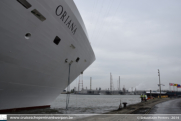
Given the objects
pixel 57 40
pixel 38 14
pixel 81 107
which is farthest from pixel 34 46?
pixel 81 107

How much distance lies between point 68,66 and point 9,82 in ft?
15.0

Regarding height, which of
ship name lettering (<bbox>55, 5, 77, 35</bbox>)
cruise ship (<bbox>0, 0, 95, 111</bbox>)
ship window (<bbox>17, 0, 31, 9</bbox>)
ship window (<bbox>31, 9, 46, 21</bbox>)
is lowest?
cruise ship (<bbox>0, 0, 95, 111</bbox>)

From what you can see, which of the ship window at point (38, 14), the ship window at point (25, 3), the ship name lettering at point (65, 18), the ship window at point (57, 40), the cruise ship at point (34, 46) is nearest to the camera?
the ship window at point (25, 3)

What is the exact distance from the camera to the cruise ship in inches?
231

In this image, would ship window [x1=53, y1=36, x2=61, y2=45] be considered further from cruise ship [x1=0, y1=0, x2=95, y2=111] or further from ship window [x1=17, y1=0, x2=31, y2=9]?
ship window [x1=17, y1=0, x2=31, y2=9]

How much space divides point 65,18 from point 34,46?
231 cm

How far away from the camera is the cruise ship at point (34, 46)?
231 inches

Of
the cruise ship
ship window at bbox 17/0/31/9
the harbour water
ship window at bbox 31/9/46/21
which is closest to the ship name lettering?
the cruise ship

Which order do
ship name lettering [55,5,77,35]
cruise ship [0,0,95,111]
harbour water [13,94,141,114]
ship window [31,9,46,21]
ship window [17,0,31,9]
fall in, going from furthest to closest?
harbour water [13,94,141,114] → ship name lettering [55,5,77,35] → ship window [31,9,46,21] → cruise ship [0,0,95,111] → ship window [17,0,31,9]

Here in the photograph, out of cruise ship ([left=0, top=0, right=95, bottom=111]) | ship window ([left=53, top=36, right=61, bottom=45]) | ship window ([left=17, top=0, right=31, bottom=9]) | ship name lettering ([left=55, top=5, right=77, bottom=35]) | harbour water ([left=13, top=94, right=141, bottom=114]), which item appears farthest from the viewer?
harbour water ([left=13, top=94, right=141, bottom=114])

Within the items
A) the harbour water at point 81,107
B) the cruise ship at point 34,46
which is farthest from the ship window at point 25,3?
the harbour water at point 81,107

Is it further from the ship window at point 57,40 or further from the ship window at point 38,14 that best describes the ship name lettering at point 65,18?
the ship window at point 57,40

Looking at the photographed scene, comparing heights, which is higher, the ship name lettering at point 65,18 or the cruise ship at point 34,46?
the ship name lettering at point 65,18

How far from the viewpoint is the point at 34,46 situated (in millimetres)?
7055
